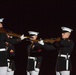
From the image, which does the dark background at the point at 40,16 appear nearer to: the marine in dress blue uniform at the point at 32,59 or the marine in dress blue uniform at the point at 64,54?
the marine in dress blue uniform at the point at 32,59

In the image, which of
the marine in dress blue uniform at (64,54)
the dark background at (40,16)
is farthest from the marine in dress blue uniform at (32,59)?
the marine in dress blue uniform at (64,54)

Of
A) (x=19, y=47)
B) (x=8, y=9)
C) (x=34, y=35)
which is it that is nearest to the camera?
(x=34, y=35)

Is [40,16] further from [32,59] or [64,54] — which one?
[64,54]

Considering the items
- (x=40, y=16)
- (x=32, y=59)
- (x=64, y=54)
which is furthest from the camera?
(x=40, y=16)

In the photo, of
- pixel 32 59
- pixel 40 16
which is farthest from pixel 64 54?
pixel 40 16

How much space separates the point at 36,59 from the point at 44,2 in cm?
126

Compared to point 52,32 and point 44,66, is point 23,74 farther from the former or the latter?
point 52,32

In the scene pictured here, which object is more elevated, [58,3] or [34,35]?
[58,3]

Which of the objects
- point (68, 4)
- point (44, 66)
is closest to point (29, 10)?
point (68, 4)

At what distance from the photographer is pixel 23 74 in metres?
7.48

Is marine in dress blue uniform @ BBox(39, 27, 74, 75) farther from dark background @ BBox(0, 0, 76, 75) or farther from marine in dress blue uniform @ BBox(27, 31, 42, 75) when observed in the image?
dark background @ BBox(0, 0, 76, 75)

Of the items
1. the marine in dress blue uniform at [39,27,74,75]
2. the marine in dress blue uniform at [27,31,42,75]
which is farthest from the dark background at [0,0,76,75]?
the marine in dress blue uniform at [39,27,74,75]

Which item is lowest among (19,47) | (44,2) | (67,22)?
(19,47)

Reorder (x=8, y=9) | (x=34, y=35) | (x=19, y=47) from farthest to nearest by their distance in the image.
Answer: (x=19, y=47)
(x=8, y=9)
(x=34, y=35)
